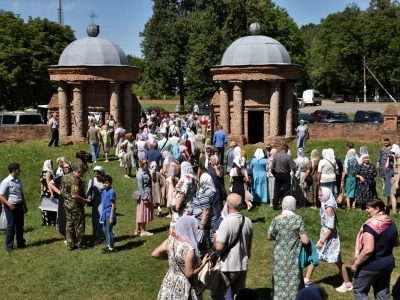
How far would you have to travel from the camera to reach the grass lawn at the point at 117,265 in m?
9.22

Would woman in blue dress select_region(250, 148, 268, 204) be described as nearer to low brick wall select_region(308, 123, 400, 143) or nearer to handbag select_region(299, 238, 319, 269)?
handbag select_region(299, 238, 319, 269)

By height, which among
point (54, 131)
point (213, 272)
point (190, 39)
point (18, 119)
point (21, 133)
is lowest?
point (213, 272)

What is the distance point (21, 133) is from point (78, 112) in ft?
10.9

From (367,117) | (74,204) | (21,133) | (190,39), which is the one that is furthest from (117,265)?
(190,39)

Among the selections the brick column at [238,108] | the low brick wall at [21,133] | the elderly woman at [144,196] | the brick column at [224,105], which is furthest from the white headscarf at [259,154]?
the low brick wall at [21,133]

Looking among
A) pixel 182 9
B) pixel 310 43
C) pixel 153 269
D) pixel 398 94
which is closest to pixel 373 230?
pixel 153 269

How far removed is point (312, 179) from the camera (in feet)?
46.9

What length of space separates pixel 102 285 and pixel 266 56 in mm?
19169

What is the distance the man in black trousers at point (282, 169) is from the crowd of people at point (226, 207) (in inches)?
1.0

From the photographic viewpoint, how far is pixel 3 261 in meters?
10.8

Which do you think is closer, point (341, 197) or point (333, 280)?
point (333, 280)

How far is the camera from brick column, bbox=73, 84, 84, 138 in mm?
27188

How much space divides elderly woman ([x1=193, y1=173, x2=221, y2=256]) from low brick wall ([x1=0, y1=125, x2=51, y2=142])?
21.1 metres

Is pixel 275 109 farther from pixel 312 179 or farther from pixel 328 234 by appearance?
pixel 328 234
